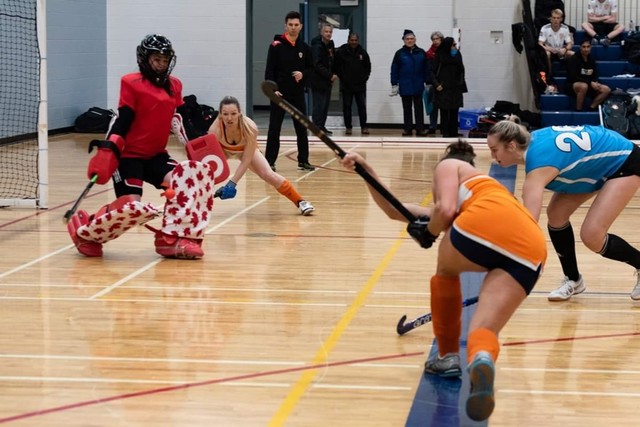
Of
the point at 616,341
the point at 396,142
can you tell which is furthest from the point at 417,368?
the point at 396,142

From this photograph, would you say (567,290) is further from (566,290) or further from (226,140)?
(226,140)

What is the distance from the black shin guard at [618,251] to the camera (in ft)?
22.7

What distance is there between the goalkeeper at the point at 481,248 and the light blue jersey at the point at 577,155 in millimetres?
1336

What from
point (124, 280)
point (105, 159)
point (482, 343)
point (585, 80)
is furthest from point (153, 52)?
point (585, 80)

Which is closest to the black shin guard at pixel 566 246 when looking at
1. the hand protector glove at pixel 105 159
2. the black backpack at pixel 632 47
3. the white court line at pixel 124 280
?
the white court line at pixel 124 280

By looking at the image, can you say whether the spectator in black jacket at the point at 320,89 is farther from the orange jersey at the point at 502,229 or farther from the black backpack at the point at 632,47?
the orange jersey at the point at 502,229

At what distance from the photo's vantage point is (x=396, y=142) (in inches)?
743

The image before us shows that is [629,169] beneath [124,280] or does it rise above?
above

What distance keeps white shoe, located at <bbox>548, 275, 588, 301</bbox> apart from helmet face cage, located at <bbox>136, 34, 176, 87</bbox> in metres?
3.36

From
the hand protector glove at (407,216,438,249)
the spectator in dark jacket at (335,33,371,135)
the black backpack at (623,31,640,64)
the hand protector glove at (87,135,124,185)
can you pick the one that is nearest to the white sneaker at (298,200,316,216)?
the hand protector glove at (87,135,124,185)

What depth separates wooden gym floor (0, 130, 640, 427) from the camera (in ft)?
16.0

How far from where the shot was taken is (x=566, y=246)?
7.06m

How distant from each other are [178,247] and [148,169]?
0.68 m

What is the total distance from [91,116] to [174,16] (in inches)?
104
